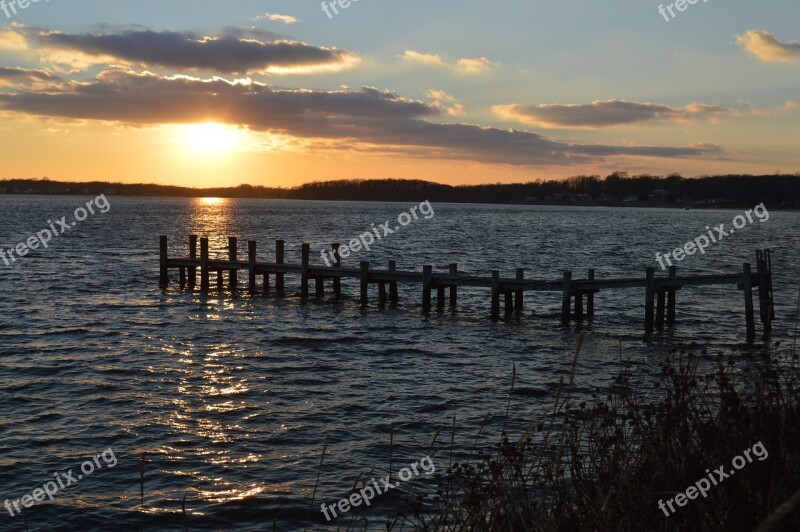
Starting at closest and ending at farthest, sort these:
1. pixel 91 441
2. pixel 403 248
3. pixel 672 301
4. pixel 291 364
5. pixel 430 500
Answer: pixel 430 500, pixel 91 441, pixel 291 364, pixel 672 301, pixel 403 248

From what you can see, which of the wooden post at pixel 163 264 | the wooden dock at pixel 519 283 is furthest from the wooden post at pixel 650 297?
the wooden post at pixel 163 264

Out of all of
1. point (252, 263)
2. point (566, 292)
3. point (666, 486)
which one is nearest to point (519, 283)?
point (566, 292)

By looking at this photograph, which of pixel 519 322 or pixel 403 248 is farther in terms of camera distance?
pixel 403 248

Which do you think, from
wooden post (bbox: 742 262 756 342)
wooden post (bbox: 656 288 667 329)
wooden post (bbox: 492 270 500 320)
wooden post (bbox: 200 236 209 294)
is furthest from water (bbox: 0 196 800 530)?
wooden post (bbox: 200 236 209 294)

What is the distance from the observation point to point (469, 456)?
12.2 meters

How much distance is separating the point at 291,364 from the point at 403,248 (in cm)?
4888

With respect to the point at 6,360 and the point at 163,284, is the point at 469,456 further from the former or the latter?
the point at 163,284

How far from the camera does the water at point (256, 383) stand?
1152 centimetres

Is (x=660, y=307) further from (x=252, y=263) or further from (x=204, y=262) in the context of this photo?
(x=204, y=262)

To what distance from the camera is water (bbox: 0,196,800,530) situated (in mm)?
11523

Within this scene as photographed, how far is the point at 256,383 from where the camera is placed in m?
17.9

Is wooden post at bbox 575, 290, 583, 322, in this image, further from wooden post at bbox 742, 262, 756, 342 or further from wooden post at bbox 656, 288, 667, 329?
wooden post at bbox 742, 262, 756, 342

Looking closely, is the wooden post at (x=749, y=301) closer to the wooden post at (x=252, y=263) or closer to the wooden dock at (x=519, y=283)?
the wooden dock at (x=519, y=283)

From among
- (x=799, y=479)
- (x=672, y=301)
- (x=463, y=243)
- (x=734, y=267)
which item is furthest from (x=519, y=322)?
(x=463, y=243)
